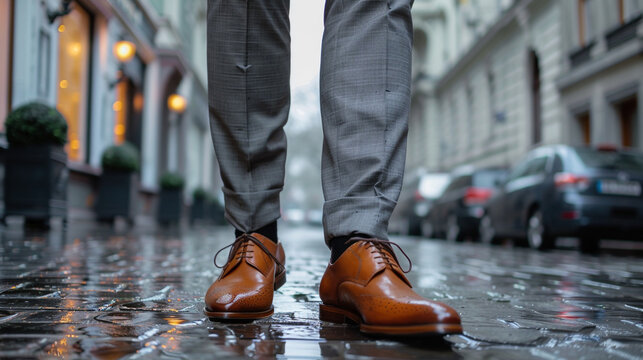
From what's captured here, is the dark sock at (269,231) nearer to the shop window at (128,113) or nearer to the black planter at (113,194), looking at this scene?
the black planter at (113,194)

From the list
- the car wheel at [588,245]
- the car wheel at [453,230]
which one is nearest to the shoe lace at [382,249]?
the car wheel at [588,245]

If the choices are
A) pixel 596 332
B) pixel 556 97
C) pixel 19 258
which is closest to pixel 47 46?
pixel 19 258

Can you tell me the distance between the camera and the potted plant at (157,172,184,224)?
14727mm

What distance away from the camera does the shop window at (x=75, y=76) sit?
1043 cm

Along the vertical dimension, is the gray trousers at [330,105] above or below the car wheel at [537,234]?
above

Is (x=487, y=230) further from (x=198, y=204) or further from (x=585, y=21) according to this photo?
(x=198, y=204)

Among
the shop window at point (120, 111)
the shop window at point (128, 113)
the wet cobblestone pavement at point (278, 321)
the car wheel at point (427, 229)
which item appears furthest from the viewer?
the car wheel at point (427, 229)

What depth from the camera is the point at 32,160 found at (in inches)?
285

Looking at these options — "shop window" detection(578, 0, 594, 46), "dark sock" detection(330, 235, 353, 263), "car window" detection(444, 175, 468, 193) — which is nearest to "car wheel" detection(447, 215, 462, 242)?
"car window" detection(444, 175, 468, 193)

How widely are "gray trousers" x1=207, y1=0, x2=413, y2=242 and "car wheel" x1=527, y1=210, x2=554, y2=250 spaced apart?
6639mm

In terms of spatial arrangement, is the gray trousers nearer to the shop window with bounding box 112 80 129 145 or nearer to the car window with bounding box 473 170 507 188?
the car window with bounding box 473 170 507 188

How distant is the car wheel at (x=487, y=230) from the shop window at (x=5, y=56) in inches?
294

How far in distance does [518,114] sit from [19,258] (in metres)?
18.8

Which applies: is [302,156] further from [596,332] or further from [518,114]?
[596,332]
